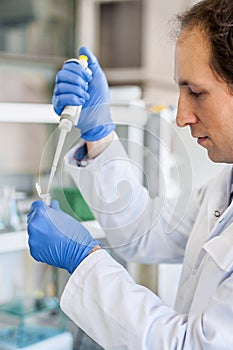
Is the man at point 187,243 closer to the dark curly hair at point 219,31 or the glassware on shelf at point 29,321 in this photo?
the dark curly hair at point 219,31

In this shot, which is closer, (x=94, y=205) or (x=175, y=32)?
(x=175, y=32)

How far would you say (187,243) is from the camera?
4.17 feet

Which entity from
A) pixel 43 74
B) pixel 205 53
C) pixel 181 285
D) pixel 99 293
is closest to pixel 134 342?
pixel 99 293

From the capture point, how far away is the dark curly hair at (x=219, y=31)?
0.91 meters

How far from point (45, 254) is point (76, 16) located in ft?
7.77

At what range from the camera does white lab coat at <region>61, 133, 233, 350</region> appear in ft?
3.05

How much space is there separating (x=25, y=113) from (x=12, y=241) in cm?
29

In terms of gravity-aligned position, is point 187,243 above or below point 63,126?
below

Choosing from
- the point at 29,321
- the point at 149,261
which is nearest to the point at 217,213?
the point at 149,261

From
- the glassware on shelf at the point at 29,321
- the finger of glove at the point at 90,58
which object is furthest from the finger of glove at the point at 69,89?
the glassware on shelf at the point at 29,321

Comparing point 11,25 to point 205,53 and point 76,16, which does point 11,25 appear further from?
point 205,53

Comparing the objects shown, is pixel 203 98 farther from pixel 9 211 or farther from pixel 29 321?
pixel 29 321

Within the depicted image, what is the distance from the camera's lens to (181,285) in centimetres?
125

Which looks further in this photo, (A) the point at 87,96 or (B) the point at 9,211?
(B) the point at 9,211
